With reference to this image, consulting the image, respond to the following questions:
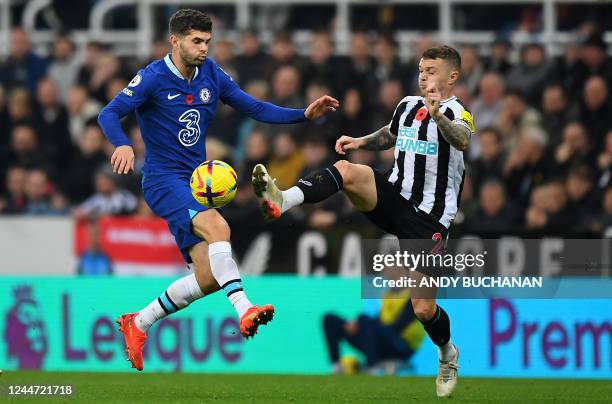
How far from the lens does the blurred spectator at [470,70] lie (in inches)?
603

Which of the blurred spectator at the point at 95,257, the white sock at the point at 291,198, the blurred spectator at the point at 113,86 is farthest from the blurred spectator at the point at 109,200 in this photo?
the white sock at the point at 291,198

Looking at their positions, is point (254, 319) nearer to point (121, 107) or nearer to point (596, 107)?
point (121, 107)

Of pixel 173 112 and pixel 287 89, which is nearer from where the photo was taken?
pixel 173 112

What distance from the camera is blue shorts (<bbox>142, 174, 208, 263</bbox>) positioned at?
381 inches

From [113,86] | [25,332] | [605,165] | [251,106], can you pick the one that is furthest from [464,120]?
[113,86]

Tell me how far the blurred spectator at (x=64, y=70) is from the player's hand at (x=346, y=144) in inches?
279

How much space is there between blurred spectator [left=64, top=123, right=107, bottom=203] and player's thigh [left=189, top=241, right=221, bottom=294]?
18.6 feet

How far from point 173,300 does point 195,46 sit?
180 centimetres

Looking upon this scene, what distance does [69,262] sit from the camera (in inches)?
545

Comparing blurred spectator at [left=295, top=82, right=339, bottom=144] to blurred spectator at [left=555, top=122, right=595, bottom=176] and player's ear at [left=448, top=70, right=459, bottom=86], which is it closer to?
blurred spectator at [left=555, top=122, right=595, bottom=176]

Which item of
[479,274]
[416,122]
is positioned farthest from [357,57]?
[416,122]

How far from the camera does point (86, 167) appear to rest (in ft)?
50.2

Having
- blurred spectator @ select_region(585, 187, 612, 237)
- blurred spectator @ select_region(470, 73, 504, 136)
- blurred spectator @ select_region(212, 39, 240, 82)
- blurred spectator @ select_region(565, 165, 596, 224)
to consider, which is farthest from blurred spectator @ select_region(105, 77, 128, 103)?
blurred spectator @ select_region(585, 187, 612, 237)

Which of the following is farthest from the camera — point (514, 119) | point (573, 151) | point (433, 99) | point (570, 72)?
point (570, 72)
